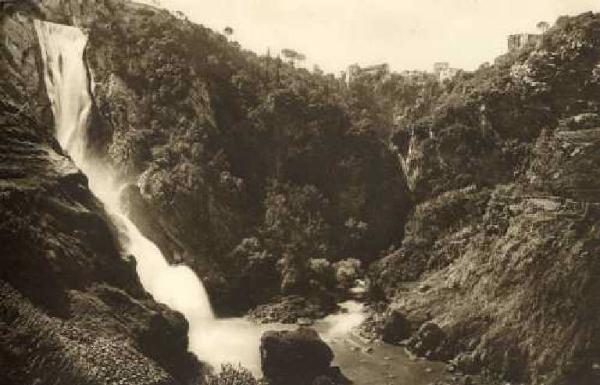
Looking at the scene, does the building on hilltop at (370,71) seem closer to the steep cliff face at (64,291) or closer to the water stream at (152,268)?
the water stream at (152,268)

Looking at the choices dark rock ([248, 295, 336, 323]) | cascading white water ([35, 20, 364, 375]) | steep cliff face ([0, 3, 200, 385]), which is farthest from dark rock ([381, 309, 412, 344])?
steep cliff face ([0, 3, 200, 385])

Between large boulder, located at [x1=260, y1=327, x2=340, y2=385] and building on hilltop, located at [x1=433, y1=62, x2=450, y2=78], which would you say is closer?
large boulder, located at [x1=260, y1=327, x2=340, y2=385]

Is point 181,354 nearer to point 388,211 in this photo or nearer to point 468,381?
point 468,381

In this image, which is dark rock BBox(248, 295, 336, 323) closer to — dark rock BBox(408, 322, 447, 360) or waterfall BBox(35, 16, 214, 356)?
waterfall BBox(35, 16, 214, 356)

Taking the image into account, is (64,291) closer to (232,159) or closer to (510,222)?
(232,159)

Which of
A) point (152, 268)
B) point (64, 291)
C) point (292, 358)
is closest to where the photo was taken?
point (64, 291)

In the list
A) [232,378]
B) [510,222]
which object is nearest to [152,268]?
[232,378]
